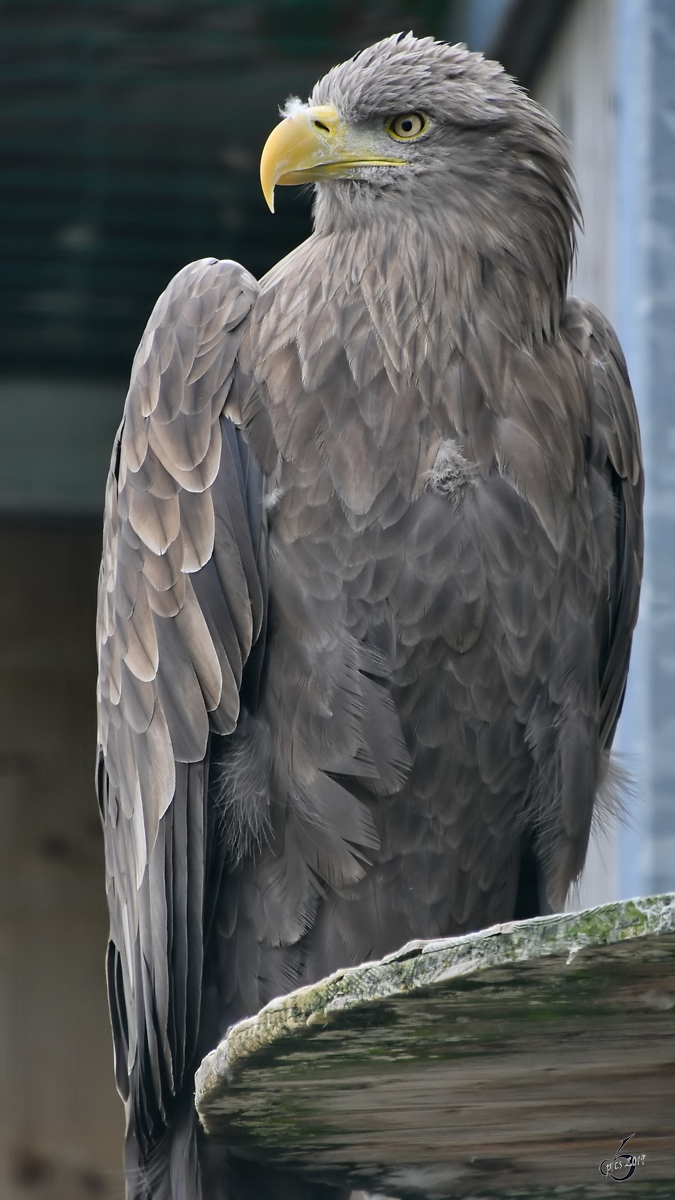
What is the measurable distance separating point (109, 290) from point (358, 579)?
3746mm

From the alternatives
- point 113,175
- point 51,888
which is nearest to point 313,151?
point 113,175

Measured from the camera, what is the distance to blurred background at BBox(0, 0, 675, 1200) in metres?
4.07

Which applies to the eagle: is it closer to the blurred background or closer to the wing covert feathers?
the wing covert feathers

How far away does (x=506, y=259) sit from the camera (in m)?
3.06

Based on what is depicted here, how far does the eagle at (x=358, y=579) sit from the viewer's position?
9.43 ft

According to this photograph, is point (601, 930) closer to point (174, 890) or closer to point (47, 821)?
point (174, 890)

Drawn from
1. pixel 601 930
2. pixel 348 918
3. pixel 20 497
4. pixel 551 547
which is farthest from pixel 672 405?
pixel 20 497

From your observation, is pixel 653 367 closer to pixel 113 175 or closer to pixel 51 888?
pixel 113 175

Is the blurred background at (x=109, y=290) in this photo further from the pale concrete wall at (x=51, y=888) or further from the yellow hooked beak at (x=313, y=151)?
the yellow hooked beak at (x=313, y=151)

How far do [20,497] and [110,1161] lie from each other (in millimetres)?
2619

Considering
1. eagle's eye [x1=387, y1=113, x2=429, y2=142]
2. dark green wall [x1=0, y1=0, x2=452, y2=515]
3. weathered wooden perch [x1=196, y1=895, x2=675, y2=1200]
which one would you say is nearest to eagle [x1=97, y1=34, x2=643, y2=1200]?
eagle's eye [x1=387, y1=113, x2=429, y2=142]

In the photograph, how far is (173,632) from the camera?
9.84 ft

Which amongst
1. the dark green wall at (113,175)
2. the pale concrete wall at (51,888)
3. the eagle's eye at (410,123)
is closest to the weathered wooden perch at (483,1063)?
the eagle's eye at (410,123)

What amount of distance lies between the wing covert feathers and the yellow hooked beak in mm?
222
